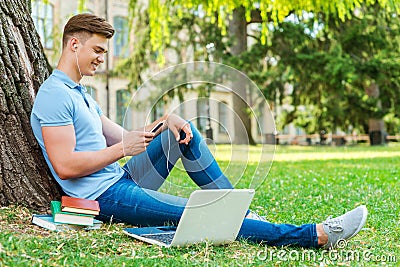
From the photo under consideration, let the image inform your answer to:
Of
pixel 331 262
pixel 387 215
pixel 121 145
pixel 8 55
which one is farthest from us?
pixel 387 215

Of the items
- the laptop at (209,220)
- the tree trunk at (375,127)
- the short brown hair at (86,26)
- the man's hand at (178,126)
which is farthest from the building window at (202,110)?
the tree trunk at (375,127)

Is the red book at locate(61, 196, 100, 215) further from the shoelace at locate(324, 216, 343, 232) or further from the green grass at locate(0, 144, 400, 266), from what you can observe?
the shoelace at locate(324, 216, 343, 232)

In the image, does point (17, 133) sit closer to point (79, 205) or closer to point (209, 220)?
point (79, 205)

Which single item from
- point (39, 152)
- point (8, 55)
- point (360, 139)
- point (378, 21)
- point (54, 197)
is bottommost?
point (360, 139)

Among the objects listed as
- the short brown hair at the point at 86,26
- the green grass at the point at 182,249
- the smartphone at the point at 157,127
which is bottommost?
the green grass at the point at 182,249

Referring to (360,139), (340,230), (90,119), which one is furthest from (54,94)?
(360,139)

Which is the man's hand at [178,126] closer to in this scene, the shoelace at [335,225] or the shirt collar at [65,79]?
A: the shirt collar at [65,79]

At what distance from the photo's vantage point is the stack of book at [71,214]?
333 centimetres

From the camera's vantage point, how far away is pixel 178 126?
127 inches

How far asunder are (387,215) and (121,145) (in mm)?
2296

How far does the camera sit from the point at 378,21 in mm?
20109

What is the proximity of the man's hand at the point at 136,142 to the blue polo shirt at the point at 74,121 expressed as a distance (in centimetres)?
33

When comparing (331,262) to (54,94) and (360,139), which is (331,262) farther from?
(360,139)

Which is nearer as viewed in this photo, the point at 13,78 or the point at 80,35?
the point at 80,35
